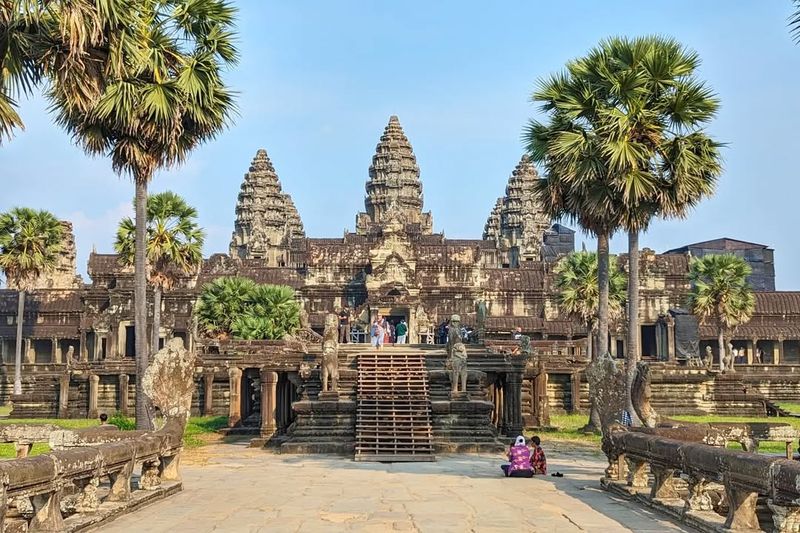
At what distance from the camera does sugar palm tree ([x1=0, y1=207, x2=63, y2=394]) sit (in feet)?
150

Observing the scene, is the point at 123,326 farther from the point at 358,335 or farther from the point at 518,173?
the point at 518,173

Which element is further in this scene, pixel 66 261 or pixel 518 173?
pixel 518 173

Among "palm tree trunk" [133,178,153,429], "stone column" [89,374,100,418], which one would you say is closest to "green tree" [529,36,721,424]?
"palm tree trunk" [133,178,153,429]

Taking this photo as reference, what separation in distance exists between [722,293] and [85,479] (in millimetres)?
41004

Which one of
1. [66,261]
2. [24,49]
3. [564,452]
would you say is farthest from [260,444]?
[66,261]

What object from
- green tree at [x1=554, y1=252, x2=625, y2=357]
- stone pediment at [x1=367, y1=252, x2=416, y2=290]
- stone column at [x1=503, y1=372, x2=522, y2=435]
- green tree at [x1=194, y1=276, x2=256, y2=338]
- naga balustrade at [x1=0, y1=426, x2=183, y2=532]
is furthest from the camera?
stone pediment at [x1=367, y1=252, x2=416, y2=290]

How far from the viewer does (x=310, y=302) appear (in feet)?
215

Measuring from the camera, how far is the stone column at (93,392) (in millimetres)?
37312

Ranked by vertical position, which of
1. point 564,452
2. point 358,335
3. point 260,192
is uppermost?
point 260,192

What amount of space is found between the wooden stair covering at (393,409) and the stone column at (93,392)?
49.9 ft

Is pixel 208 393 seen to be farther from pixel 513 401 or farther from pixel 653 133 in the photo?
pixel 653 133

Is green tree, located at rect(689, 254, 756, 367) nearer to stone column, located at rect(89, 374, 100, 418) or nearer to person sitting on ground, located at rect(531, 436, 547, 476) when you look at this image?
stone column, located at rect(89, 374, 100, 418)

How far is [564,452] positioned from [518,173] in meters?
79.3

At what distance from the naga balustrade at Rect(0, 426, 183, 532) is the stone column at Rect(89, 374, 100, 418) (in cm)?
2430
